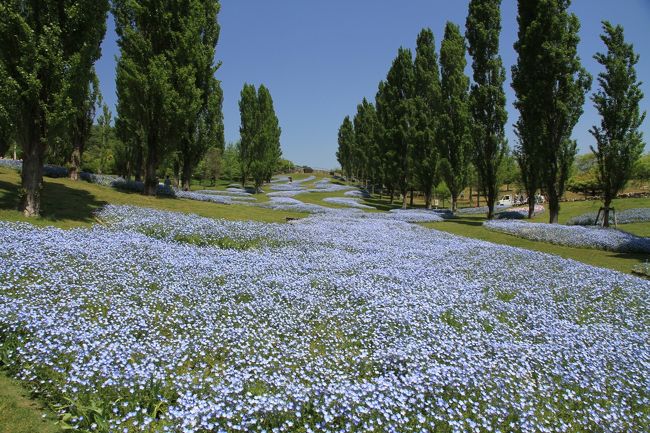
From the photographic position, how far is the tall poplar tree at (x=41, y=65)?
15.6 m

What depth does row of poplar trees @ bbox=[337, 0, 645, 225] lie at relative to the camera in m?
31.2

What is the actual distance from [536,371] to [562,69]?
32.2 meters

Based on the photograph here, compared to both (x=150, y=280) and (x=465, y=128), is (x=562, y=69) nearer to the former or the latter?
(x=465, y=128)

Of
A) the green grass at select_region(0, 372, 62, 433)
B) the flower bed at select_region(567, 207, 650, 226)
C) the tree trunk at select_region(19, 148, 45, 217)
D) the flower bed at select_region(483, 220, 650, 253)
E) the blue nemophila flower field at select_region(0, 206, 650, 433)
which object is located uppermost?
the tree trunk at select_region(19, 148, 45, 217)

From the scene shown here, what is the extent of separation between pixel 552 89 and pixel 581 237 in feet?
46.8

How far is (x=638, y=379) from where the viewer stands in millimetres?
7586

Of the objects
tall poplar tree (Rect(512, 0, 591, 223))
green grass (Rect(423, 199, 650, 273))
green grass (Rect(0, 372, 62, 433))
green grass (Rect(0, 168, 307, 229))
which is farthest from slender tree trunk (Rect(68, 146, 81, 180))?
tall poplar tree (Rect(512, 0, 591, 223))

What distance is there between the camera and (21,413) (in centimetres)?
566

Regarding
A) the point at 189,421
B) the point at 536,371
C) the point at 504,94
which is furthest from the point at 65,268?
the point at 504,94

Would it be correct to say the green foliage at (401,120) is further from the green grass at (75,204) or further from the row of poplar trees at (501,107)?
the green grass at (75,204)

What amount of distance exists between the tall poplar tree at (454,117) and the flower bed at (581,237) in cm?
1479

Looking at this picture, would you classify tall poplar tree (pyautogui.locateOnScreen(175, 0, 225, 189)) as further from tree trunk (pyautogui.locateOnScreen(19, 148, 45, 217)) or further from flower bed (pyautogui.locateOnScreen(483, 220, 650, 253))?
flower bed (pyautogui.locateOnScreen(483, 220, 650, 253))

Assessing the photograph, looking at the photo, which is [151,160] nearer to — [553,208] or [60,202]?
[60,202]

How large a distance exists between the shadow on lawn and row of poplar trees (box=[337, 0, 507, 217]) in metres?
32.6
